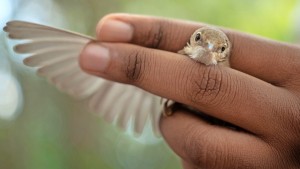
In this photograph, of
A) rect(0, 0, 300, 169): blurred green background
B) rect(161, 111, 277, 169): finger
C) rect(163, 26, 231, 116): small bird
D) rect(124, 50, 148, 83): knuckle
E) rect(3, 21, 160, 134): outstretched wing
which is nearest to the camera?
rect(161, 111, 277, 169): finger

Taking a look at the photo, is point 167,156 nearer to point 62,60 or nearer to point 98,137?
point 98,137

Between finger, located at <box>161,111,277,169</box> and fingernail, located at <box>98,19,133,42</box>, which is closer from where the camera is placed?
finger, located at <box>161,111,277,169</box>

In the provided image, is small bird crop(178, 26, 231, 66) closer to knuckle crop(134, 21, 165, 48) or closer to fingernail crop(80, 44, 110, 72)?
knuckle crop(134, 21, 165, 48)

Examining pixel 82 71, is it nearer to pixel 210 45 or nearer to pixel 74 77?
pixel 74 77

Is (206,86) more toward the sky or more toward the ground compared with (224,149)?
more toward the sky

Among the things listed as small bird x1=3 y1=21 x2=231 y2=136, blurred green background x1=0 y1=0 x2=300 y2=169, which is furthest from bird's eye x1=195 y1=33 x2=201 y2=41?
blurred green background x1=0 y1=0 x2=300 y2=169

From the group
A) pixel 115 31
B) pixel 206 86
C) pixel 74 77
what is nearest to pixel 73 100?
pixel 74 77

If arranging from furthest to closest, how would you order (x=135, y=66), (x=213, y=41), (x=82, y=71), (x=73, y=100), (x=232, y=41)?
(x=73, y=100) → (x=82, y=71) → (x=213, y=41) → (x=232, y=41) → (x=135, y=66)

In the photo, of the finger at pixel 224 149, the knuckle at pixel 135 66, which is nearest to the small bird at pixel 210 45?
the knuckle at pixel 135 66

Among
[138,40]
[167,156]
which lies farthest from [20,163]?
[138,40]
